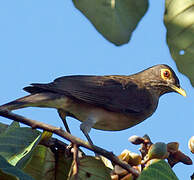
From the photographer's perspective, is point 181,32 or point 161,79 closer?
point 181,32

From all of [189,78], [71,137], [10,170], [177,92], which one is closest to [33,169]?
[71,137]

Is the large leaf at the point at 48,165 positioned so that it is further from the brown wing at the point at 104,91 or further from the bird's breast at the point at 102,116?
the bird's breast at the point at 102,116

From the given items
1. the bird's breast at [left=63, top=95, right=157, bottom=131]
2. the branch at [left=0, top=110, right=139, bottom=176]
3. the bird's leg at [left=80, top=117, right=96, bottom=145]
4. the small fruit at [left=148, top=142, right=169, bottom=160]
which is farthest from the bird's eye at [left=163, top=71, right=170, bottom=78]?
the branch at [left=0, top=110, right=139, bottom=176]

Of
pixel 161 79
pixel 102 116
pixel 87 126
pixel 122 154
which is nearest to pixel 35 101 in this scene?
pixel 87 126

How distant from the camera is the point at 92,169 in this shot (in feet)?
7.95

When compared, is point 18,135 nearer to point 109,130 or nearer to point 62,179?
point 62,179

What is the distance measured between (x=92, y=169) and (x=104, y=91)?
3.30 m

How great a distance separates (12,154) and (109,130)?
10.5 feet

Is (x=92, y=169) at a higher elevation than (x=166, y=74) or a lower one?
higher

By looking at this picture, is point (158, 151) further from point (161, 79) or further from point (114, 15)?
point (161, 79)

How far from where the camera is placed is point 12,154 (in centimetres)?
228

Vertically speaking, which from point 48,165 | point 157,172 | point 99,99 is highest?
point 157,172

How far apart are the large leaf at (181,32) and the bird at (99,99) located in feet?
9.30

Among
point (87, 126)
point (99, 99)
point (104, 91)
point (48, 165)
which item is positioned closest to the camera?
point (48, 165)
